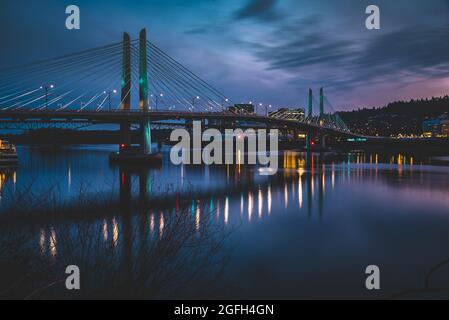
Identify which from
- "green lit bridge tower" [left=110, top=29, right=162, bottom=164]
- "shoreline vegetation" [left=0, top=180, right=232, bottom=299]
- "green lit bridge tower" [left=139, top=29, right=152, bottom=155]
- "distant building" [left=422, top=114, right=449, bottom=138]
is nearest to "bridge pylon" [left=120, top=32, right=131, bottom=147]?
"green lit bridge tower" [left=110, top=29, right=162, bottom=164]

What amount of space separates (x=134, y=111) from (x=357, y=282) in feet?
99.6

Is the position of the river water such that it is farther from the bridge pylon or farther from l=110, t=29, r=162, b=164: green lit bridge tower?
the bridge pylon

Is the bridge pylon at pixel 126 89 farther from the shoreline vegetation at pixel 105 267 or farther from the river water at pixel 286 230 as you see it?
the shoreline vegetation at pixel 105 267

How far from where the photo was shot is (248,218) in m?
14.4

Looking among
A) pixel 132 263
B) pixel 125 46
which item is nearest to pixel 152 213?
pixel 132 263

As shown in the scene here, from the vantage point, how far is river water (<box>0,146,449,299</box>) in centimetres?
725

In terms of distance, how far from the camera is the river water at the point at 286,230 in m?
7.25

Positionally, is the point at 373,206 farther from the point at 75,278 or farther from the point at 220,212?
the point at 75,278

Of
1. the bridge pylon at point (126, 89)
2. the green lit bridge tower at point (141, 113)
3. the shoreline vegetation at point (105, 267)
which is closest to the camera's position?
the shoreline vegetation at point (105, 267)

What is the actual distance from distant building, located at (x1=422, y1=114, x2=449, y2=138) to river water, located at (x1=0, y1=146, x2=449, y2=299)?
12019 centimetres

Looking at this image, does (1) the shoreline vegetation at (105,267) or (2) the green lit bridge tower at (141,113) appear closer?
(1) the shoreline vegetation at (105,267)

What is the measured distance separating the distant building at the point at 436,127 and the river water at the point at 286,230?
120 metres

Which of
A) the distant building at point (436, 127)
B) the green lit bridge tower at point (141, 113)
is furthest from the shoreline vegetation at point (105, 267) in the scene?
the distant building at point (436, 127)

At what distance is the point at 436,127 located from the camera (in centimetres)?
13438
